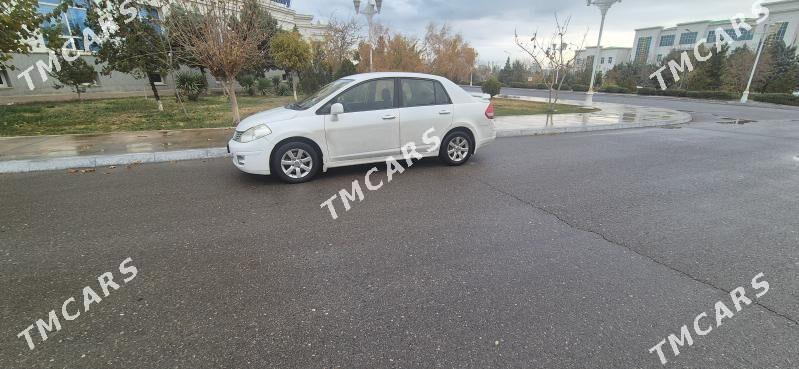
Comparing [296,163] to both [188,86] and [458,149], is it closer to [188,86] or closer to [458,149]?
[458,149]

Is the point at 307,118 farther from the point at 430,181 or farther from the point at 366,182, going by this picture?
the point at 430,181

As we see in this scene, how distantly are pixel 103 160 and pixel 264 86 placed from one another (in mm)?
17921

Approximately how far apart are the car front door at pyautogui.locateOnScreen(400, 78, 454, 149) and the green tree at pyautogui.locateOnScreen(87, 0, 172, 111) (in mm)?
9472

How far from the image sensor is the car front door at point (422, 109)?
5754 millimetres

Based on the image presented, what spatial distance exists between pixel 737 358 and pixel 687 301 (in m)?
0.56

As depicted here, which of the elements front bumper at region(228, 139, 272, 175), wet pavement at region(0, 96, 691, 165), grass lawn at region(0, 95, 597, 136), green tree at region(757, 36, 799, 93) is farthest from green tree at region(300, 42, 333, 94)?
green tree at region(757, 36, 799, 93)

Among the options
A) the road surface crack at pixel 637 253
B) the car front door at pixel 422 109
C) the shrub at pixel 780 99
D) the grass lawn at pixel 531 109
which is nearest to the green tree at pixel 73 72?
the car front door at pixel 422 109

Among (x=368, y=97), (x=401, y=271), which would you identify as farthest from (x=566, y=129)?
(x=401, y=271)

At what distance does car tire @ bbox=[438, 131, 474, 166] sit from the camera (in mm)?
6238

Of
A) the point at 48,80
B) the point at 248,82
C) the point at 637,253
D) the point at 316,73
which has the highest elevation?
the point at 316,73

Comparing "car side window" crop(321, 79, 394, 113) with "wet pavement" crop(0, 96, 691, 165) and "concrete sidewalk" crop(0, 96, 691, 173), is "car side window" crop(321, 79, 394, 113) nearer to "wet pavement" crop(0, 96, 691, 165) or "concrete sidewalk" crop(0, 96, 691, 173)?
"concrete sidewalk" crop(0, 96, 691, 173)

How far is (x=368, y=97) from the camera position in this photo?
5.57 metres

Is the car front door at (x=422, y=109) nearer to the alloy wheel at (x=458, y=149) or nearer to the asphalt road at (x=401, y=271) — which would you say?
the alloy wheel at (x=458, y=149)

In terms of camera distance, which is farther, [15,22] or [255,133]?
[15,22]
